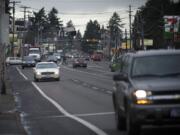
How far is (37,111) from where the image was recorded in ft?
86.3

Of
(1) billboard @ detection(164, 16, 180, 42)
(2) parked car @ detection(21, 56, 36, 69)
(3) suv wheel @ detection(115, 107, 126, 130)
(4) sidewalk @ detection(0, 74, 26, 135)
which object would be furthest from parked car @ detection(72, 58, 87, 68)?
(3) suv wheel @ detection(115, 107, 126, 130)

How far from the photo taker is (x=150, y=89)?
14.5 m

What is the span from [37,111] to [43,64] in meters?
30.3

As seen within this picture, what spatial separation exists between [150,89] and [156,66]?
4.39 ft

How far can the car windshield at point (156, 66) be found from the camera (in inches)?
612

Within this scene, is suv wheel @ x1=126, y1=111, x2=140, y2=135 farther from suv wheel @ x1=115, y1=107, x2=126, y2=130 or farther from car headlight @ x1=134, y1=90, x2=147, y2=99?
suv wheel @ x1=115, y1=107, x2=126, y2=130

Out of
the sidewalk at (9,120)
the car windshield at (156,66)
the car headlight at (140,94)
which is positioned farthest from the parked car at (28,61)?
the car headlight at (140,94)

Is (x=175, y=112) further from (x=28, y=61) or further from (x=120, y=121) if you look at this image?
(x=28, y=61)

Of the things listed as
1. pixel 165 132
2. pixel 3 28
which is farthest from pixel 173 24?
pixel 165 132

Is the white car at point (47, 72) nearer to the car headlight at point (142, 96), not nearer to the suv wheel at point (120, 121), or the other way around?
the suv wheel at point (120, 121)

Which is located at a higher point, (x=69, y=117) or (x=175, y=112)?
(x=175, y=112)

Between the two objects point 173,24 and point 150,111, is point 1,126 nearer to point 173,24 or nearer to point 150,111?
point 150,111

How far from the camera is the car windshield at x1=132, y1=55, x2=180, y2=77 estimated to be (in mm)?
15539

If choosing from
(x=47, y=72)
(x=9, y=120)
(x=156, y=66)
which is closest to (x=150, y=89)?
(x=156, y=66)
